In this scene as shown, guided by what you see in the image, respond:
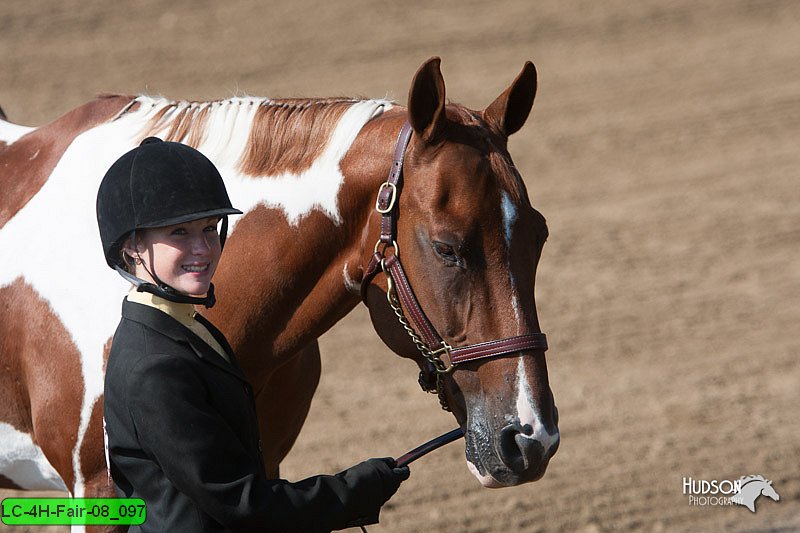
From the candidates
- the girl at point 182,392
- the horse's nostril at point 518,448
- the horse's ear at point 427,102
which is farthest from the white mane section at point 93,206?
the horse's nostril at point 518,448

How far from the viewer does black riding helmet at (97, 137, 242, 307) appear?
2176 millimetres

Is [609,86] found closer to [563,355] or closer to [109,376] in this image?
[563,355]

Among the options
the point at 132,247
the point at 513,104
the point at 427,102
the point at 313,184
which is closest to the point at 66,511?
the point at 132,247

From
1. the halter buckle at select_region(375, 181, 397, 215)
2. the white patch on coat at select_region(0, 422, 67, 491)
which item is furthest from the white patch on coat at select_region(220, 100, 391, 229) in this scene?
the white patch on coat at select_region(0, 422, 67, 491)

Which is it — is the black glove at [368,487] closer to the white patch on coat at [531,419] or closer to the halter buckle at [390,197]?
the white patch on coat at [531,419]

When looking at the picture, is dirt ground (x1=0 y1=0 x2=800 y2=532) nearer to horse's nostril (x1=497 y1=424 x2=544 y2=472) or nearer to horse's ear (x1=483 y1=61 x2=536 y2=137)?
horse's nostril (x1=497 y1=424 x2=544 y2=472)

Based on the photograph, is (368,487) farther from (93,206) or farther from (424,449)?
(93,206)

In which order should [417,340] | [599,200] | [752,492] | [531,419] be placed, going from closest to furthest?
[531,419] < [417,340] < [752,492] < [599,200]

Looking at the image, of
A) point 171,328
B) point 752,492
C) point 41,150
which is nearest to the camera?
point 171,328

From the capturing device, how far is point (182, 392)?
79.0 inches

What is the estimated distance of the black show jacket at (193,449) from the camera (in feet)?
6.52

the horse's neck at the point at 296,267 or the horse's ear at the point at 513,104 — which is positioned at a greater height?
the horse's ear at the point at 513,104

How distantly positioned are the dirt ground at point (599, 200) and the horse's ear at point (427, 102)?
280 cm

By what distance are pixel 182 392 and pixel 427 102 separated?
113 centimetres
